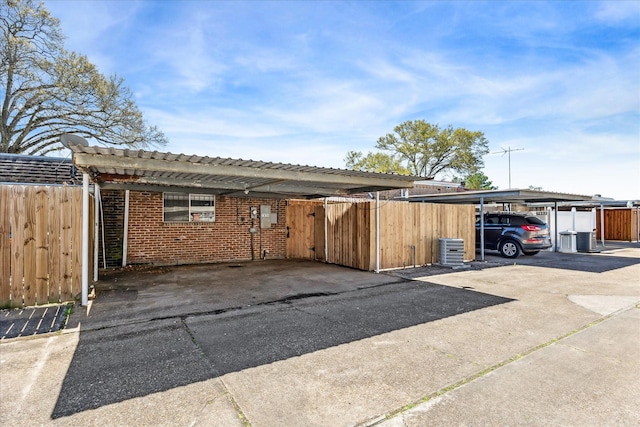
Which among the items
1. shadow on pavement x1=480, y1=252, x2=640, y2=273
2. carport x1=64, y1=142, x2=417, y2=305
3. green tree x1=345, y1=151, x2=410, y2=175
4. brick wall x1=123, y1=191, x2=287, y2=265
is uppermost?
green tree x1=345, y1=151, x2=410, y2=175

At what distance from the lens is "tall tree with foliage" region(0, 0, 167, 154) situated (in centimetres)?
1616

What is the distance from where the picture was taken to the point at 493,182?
61.7 metres

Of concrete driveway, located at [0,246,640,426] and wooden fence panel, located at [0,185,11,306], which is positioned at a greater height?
wooden fence panel, located at [0,185,11,306]

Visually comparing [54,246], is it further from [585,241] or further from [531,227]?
[585,241]

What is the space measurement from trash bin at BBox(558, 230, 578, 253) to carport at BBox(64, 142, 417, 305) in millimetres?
10805

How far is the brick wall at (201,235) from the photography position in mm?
9688

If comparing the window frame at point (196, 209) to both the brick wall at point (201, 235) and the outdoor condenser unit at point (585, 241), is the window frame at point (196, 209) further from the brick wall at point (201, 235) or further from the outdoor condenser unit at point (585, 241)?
the outdoor condenser unit at point (585, 241)

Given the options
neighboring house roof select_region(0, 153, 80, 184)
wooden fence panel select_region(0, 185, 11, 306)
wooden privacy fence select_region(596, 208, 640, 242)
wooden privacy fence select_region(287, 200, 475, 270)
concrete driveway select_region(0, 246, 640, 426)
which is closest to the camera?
concrete driveway select_region(0, 246, 640, 426)

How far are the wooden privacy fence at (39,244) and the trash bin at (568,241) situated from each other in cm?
1739

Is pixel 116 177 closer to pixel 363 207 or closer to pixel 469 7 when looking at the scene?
pixel 363 207

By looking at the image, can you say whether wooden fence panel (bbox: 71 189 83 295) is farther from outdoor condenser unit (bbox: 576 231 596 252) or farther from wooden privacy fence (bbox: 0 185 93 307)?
outdoor condenser unit (bbox: 576 231 596 252)

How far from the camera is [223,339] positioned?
4105 mm

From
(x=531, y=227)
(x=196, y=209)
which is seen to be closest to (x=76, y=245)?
(x=196, y=209)

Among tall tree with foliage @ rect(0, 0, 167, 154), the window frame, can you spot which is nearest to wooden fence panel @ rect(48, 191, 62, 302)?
the window frame
